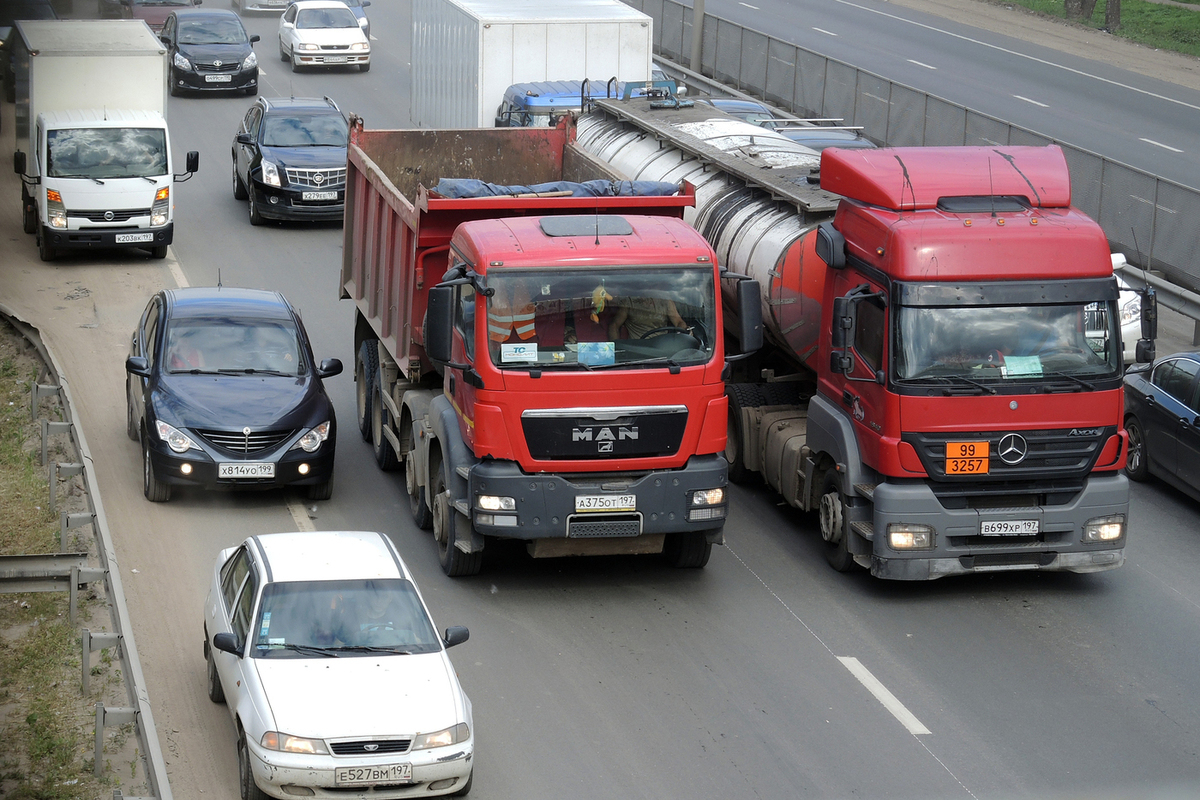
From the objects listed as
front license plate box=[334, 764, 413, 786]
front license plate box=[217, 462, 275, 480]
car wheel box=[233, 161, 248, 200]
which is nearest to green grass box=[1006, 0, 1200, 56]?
car wheel box=[233, 161, 248, 200]

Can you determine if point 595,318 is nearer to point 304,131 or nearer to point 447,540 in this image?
point 447,540

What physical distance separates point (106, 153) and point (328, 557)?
14.5 metres

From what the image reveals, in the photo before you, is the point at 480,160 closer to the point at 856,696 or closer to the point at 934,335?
the point at 934,335

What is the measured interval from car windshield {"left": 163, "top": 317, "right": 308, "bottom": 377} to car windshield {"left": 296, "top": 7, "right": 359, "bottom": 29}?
81.6 feet

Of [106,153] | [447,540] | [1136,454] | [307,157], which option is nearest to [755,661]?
[447,540]

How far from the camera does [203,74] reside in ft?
114

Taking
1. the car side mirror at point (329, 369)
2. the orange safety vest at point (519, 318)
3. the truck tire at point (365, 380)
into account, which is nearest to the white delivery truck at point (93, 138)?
the truck tire at point (365, 380)

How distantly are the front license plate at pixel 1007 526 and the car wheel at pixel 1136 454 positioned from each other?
12.1 ft

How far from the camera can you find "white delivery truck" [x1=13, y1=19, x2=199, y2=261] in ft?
73.0

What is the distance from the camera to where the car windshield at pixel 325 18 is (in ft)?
126

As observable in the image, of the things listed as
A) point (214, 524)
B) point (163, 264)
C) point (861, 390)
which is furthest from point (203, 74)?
point (861, 390)

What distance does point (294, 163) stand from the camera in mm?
24391

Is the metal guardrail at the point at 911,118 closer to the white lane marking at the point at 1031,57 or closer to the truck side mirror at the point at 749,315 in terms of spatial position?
the truck side mirror at the point at 749,315

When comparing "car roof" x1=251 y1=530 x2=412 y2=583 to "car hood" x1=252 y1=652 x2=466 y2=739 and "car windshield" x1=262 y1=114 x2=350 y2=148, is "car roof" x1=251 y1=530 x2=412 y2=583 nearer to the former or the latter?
"car hood" x1=252 y1=652 x2=466 y2=739
